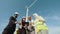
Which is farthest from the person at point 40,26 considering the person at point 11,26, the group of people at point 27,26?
the person at point 11,26

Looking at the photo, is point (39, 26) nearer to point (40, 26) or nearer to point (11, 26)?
point (40, 26)

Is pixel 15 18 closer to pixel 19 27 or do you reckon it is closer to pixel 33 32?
pixel 19 27

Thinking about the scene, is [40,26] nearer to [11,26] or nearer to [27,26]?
[27,26]

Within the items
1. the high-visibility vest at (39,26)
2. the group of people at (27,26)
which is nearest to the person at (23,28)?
the group of people at (27,26)

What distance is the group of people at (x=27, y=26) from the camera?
10.8 metres

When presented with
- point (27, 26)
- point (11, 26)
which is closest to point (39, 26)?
point (27, 26)

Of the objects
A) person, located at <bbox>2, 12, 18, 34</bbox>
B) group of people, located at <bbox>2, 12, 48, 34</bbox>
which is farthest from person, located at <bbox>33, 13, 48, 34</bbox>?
person, located at <bbox>2, 12, 18, 34</bbox>

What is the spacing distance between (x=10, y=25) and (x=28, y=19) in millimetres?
1308

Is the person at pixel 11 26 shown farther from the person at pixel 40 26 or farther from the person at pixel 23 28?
the person at pixel 40 26

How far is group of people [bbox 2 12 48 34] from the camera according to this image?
10.8m

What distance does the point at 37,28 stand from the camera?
1098 centimetres

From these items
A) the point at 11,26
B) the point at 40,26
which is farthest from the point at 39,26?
the point at 11,26

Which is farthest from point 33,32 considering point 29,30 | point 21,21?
point 21,21

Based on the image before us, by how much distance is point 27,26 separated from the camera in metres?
11.1
